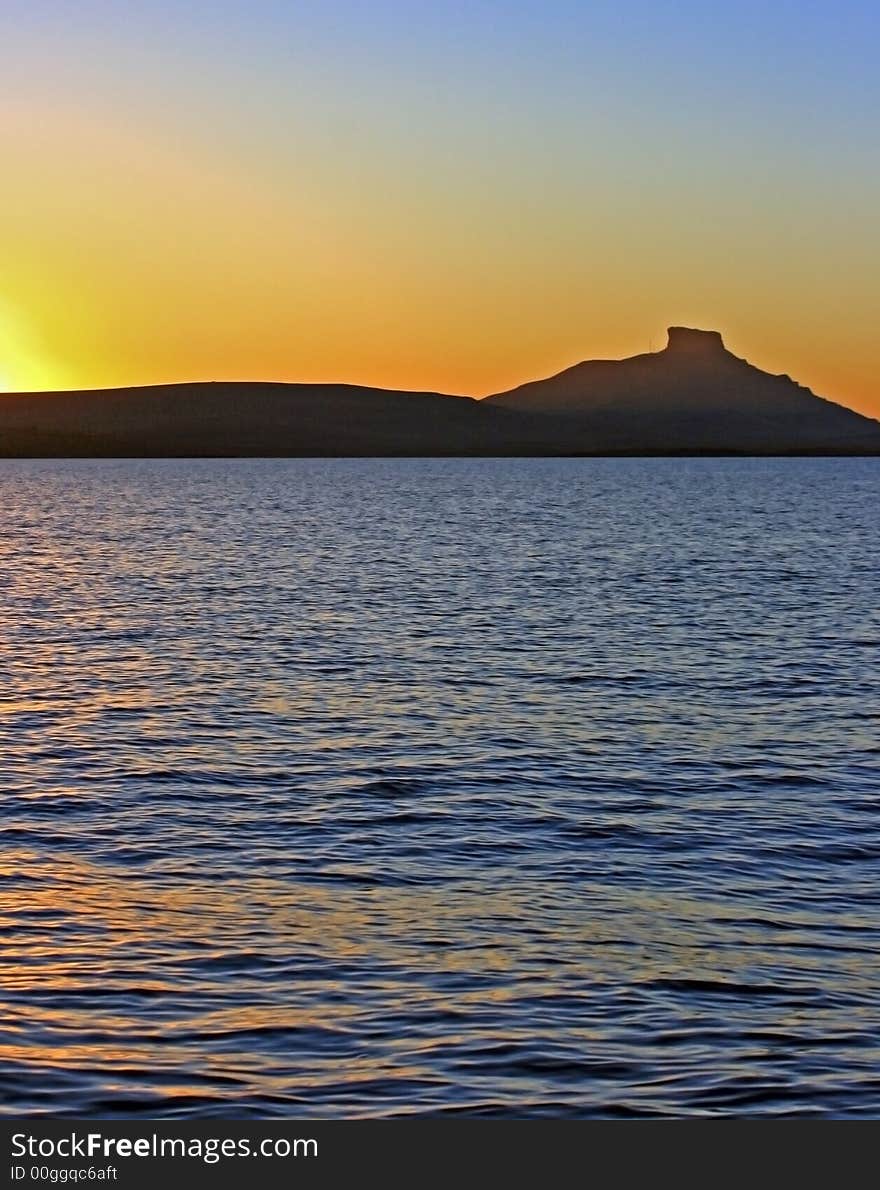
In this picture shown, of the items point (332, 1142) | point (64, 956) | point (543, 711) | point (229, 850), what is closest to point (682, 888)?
point (229, 850)

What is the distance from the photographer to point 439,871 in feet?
69.1

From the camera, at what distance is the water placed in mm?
14562

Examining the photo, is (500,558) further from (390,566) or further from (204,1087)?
(204,1087)

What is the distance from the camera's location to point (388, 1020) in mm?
15609

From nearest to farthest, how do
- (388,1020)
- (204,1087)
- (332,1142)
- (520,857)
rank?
1. (332,1142)
2. (204,1087)
3. (388,1020)
4. (520,857)

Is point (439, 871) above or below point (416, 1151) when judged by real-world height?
above

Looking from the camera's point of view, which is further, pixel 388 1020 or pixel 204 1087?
pixel 388 1020

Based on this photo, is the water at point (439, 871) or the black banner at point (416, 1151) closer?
the black banner at point (416, 1151)

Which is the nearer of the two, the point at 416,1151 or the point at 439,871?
the point at 416,1151

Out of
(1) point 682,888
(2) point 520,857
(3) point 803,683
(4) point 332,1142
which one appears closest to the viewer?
(4) point 332,1142

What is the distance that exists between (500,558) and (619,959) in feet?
244

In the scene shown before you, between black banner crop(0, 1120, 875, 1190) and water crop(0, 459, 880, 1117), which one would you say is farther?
water crop(0, 459, 880, 1117)

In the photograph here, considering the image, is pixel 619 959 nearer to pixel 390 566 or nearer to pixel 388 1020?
pixel 388 1020

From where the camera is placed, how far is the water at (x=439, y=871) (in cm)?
1456
